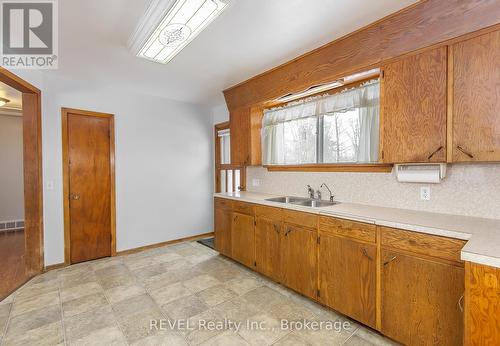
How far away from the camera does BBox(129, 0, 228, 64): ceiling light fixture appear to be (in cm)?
160

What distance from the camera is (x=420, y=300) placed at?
5.22 feet

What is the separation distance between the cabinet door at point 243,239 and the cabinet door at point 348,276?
0.99 m

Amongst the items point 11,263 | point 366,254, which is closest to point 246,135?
point 366,254

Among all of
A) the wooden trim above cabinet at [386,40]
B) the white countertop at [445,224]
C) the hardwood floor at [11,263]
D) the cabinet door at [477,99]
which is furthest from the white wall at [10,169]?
the cabinet door at [477,99]

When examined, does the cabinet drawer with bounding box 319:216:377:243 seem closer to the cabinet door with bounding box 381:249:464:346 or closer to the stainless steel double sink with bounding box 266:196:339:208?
the cabinet door with bounding box 381:249:464:346

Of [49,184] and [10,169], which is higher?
[10,169]

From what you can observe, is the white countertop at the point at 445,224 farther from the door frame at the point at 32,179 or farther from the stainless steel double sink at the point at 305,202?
the door frame at the point at 32,179

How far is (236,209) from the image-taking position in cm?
317

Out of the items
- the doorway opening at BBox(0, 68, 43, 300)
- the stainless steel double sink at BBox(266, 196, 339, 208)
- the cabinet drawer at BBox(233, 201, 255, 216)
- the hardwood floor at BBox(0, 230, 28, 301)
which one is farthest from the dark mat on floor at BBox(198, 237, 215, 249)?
the hardwood floor at BBox(0, 230, 28, 301)

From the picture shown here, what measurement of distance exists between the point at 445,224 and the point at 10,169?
7.14 meters

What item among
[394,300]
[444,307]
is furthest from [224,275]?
[444,307]

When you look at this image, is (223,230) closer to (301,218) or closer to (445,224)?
(301,218)

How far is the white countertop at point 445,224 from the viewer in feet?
3.77

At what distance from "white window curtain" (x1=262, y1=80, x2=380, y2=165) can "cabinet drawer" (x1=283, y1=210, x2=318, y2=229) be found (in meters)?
0.78
